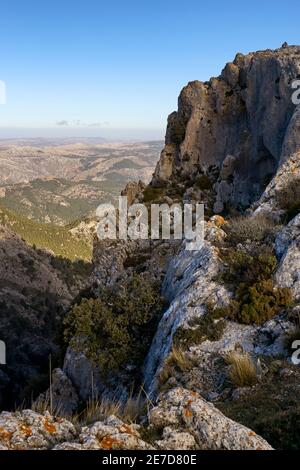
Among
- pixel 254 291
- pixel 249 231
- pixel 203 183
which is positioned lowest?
pixel 254 291

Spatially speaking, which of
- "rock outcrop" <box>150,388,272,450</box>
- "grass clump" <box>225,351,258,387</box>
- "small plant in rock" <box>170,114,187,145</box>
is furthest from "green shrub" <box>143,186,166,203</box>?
"rock outcrop" <box>150,388,272,450</box>

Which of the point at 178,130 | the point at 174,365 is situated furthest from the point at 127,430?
the point at 178,130

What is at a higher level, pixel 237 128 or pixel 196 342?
pixel 237 128

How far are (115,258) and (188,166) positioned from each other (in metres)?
17.4

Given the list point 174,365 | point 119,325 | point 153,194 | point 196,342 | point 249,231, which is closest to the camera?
point 174,365

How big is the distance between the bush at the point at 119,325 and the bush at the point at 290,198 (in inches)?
212

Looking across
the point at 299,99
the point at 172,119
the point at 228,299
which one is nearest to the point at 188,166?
the point at 172,119

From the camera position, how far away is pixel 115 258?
2358 cm

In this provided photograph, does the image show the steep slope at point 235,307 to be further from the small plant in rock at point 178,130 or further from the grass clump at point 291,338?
the small plant in rock at point 178,130

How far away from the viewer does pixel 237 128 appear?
120 ft

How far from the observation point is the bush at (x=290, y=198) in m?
15.0

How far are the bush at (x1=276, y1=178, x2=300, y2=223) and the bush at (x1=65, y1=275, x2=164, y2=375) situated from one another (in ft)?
17.7

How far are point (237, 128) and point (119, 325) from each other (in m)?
26.9

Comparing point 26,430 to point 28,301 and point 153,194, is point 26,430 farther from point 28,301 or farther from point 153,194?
point 28,301
